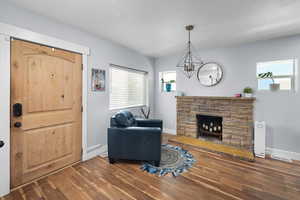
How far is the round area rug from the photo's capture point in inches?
93.1

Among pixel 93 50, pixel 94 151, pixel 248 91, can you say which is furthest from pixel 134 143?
pixel 248 91

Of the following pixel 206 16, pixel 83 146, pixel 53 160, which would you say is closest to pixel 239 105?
pixel 206 16

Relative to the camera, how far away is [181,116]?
4.16 metres

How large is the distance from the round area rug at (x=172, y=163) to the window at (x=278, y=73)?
225cm

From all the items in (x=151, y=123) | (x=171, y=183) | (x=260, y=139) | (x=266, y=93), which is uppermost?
(x=266, y=93)

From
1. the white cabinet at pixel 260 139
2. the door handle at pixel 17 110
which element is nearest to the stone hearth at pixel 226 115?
the white cabinet at pixel 260 139

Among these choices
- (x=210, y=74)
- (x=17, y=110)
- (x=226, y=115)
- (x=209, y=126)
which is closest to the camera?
(x=17, y=110)

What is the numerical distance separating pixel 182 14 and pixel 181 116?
2746mm

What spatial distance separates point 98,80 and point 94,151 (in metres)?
1.46

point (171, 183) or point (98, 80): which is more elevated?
point (98, 80)

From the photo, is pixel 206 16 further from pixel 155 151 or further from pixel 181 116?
pixel 181 116

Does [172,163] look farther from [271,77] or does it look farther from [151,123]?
[271,77]

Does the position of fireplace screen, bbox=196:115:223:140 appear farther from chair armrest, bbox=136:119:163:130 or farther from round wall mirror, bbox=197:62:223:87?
chair armrest, bbox=136:119:163:130

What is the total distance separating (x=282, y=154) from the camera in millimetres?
2938
